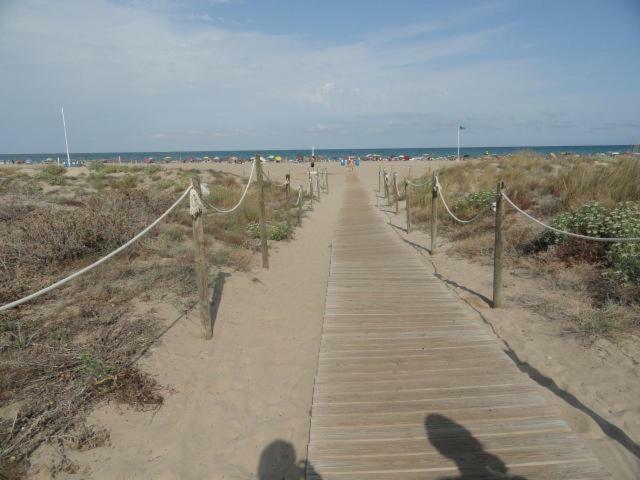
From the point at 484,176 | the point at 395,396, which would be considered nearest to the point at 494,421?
the point at 395,396

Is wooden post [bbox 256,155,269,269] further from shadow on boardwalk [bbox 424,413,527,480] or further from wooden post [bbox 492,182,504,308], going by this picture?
shadow on boardwalk [bbox 424,413,527,480]

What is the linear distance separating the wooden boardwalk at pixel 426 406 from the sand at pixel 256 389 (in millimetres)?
224

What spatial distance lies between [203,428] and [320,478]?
3.63 ft

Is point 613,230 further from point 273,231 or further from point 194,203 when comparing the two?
point 273,231

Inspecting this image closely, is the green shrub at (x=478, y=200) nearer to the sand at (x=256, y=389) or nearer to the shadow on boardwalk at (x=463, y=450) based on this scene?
the sand at (x=256, y=389)

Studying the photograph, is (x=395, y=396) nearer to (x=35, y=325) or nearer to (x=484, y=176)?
(x=35, y=325)

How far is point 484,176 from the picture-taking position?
15.0 m

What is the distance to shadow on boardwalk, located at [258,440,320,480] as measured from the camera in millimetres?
2753

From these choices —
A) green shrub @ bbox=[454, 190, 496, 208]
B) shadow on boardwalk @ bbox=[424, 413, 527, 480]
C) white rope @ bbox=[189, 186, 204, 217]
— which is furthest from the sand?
green shrub @ bbox=[454, 190, 496, 208]

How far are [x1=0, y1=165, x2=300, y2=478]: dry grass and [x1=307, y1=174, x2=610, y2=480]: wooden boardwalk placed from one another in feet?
5.19

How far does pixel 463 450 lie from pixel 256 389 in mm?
1870

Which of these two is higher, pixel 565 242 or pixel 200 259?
pixel 200 259

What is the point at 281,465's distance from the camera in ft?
9.48

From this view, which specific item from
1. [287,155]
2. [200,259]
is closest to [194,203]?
[200,259]
